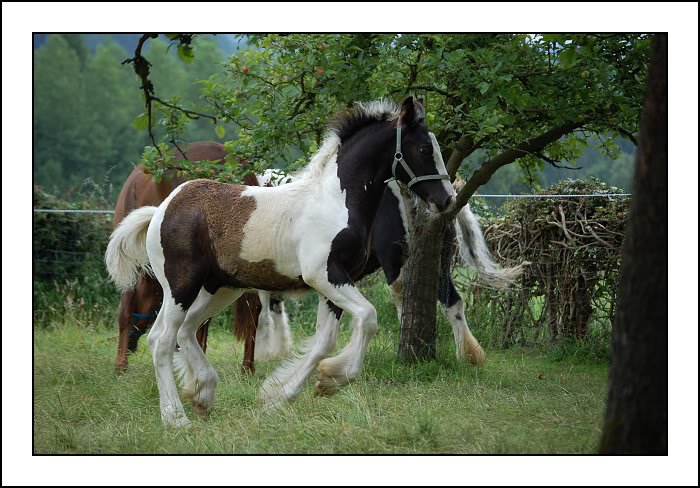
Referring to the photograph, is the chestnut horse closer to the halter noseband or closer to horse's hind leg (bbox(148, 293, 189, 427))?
horse's hind leg (bbox(148, 293, 189, 427))

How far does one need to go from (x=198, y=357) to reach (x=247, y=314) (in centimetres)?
185

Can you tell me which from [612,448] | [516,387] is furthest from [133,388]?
[612,448]

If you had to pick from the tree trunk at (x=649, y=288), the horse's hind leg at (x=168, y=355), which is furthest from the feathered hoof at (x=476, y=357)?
the tree trunk at (x=649, y=288)

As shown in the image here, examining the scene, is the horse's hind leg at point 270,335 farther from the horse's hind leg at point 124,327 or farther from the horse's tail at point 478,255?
the horse's tail at point 478,255

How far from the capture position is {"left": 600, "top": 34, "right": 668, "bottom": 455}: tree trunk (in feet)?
9.47

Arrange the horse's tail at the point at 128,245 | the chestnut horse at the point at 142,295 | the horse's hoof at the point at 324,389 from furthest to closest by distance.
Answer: the chestnut horse at the point at 142,295, the horse's tail at the point at 128,245, the horse's hoof at the point at 324,389

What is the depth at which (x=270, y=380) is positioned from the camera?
15.7 feet

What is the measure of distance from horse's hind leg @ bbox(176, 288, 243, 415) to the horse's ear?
168cm

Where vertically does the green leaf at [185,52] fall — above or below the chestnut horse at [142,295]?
above

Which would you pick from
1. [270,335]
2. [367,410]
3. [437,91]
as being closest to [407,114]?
[437,91]

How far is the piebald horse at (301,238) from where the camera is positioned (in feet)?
14.8

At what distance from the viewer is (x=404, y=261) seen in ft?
22.2

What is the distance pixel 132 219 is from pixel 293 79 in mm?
1685

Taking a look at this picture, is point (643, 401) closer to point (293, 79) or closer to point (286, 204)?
point (286, 204)
